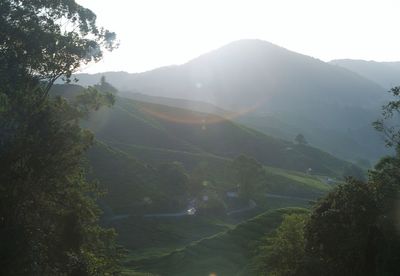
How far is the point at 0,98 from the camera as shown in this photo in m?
28.1

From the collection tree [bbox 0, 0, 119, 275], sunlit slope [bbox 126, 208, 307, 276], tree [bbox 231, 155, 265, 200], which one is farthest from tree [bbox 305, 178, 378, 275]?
tree [bbox 231, 155, 265, 200]

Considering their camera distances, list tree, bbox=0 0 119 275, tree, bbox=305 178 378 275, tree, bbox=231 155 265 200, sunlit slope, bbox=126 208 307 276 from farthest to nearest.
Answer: tree, bbox=231 155 265 200
sunlit slope, bbox=126 208 307 276
tree, bbox=305 178 378 275
tree, bbox=0 0 119 275

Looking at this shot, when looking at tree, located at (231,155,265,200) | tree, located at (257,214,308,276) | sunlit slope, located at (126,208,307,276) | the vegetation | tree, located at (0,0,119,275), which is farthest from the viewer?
tree, located at (231,155,265,200)

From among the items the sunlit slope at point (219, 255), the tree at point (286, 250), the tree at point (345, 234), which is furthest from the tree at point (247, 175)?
the tree at point (345, 234)

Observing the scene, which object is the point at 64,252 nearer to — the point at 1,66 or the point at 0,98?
the point at 0,98

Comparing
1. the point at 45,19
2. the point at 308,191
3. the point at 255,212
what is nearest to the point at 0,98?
the point at 45,19

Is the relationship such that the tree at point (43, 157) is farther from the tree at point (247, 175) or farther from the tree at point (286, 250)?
the tree at point (247, 175)

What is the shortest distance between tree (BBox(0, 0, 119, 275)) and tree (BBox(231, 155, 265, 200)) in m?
104

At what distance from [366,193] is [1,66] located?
1176 inches

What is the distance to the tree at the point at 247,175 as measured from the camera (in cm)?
14250

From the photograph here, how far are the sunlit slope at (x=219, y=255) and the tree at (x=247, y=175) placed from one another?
62.5 m

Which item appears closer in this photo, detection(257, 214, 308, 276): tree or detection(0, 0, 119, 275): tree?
detection(0, 0, 119, 275): tree

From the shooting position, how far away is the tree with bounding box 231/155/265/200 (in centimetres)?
14250

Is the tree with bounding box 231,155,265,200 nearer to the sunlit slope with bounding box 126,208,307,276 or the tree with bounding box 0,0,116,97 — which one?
the sunlit slope with bounding box 126,208,307,276
